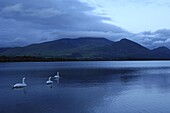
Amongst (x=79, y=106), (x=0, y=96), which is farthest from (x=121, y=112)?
(x=0, y=96)

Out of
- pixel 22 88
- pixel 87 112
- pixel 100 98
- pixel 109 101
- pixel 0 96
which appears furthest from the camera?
pixel 22 88

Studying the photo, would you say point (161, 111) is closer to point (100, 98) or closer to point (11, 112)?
point (100, 98)

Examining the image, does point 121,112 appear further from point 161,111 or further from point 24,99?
point 24,99

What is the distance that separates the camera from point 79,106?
27219mm

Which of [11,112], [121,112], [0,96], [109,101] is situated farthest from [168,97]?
[0,96]

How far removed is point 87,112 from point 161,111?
6.90 metres

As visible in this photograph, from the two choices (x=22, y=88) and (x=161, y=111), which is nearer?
(x=161, y=111)

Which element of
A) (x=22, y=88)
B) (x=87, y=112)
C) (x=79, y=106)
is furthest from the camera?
(x=22, y=88)

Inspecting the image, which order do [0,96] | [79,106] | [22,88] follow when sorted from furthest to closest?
[22,88] → [0,96] → [79,106]

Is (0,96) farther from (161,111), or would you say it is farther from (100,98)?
(161,111)

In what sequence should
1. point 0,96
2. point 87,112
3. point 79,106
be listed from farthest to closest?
1. point 0,96
2. point 79,106
3. point 87,112

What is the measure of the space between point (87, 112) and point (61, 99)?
309 inches

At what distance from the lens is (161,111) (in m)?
25.2

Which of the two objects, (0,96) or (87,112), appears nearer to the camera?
(87,112)
